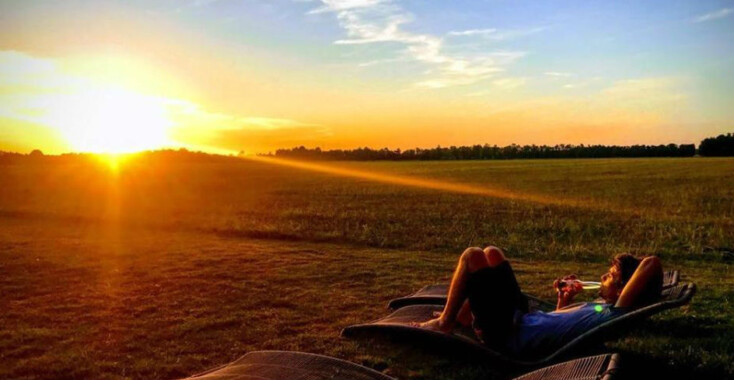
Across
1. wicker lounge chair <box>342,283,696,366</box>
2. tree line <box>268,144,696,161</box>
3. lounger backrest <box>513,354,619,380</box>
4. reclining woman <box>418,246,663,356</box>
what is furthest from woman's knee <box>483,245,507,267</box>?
tree line <box>268,144,696,161</box>

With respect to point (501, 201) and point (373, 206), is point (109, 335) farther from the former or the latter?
point (501, 201)

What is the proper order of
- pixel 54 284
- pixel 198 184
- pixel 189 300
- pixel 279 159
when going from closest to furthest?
pixel 189 300, pixel 54 284, pixel 198 184, pixel 279 159

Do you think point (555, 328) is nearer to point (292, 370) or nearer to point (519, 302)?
point (519, 302)

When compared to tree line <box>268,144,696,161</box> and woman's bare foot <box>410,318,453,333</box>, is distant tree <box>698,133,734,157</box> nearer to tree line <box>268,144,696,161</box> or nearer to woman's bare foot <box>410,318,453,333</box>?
tree line <box>268,144,696,161</box>

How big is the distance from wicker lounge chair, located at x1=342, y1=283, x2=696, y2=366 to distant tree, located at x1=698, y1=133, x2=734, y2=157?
10651 cm

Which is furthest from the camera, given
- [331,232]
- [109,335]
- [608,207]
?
[608,207]

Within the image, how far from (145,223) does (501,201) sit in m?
17.3

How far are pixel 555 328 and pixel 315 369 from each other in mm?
2695

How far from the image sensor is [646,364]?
21.6ft

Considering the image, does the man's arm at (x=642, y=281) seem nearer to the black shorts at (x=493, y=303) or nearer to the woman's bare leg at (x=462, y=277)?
the black shorts at (x=493, y=303)

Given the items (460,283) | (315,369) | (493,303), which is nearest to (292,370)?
(315,369)

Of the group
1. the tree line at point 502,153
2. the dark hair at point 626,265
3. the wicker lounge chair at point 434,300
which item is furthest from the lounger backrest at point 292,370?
the tree line at point 502,153

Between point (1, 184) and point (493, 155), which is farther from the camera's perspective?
point (493, 155)

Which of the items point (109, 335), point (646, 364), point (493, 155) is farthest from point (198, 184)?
point (493, 155)
